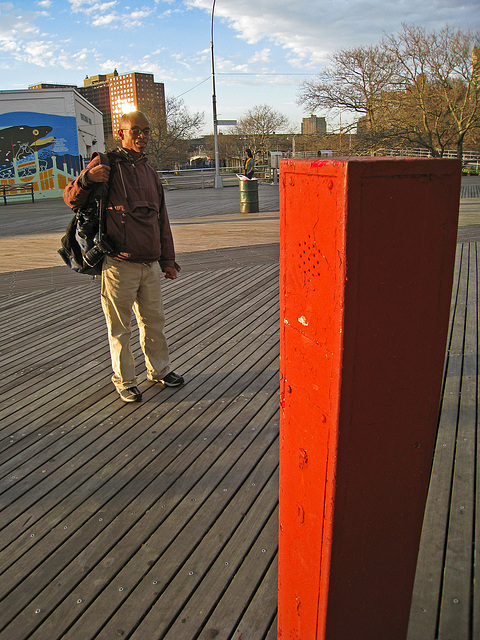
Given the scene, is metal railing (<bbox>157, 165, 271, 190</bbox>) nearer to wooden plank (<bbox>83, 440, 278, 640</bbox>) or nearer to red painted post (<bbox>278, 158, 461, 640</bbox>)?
wooden plank (<bbox>83, 440, 278, 640</bbox>)

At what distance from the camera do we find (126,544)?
243 centimetres

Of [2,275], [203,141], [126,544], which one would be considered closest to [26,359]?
[126,544]

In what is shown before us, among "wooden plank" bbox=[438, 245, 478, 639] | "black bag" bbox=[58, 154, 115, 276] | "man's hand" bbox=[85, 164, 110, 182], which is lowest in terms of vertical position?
"wooden plank" bbox=[438, 245, 478, 639]

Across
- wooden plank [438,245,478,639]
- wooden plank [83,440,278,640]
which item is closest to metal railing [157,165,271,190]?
wooden plank [438,245,478,639]

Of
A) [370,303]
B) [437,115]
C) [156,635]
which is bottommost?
[156,635]

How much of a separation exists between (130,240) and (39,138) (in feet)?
85.9

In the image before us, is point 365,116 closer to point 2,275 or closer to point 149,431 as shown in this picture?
point 2,275

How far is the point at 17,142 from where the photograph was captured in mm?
26109

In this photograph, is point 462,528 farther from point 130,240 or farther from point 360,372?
point 130,240

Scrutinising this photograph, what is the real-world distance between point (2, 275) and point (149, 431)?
575 cm

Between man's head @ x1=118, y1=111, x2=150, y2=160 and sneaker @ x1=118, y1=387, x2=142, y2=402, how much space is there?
1.60 m

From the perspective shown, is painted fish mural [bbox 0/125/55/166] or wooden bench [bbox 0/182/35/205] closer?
wooden bench [bbox 0/182/35/205]

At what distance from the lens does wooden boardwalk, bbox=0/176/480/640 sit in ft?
6.78

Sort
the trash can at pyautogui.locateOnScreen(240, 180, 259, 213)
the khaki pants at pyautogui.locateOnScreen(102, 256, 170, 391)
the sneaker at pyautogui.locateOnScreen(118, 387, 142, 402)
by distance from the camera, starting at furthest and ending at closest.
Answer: the trash can at pyautogui.locateOnScreen(240, 180, 259, 213) < the sneaker at pyautogui.locateOnScreen(118, 387, 142, 402) < the khaki pants at pyautogui.locateOnScreen(102, 256, 170, 391)
